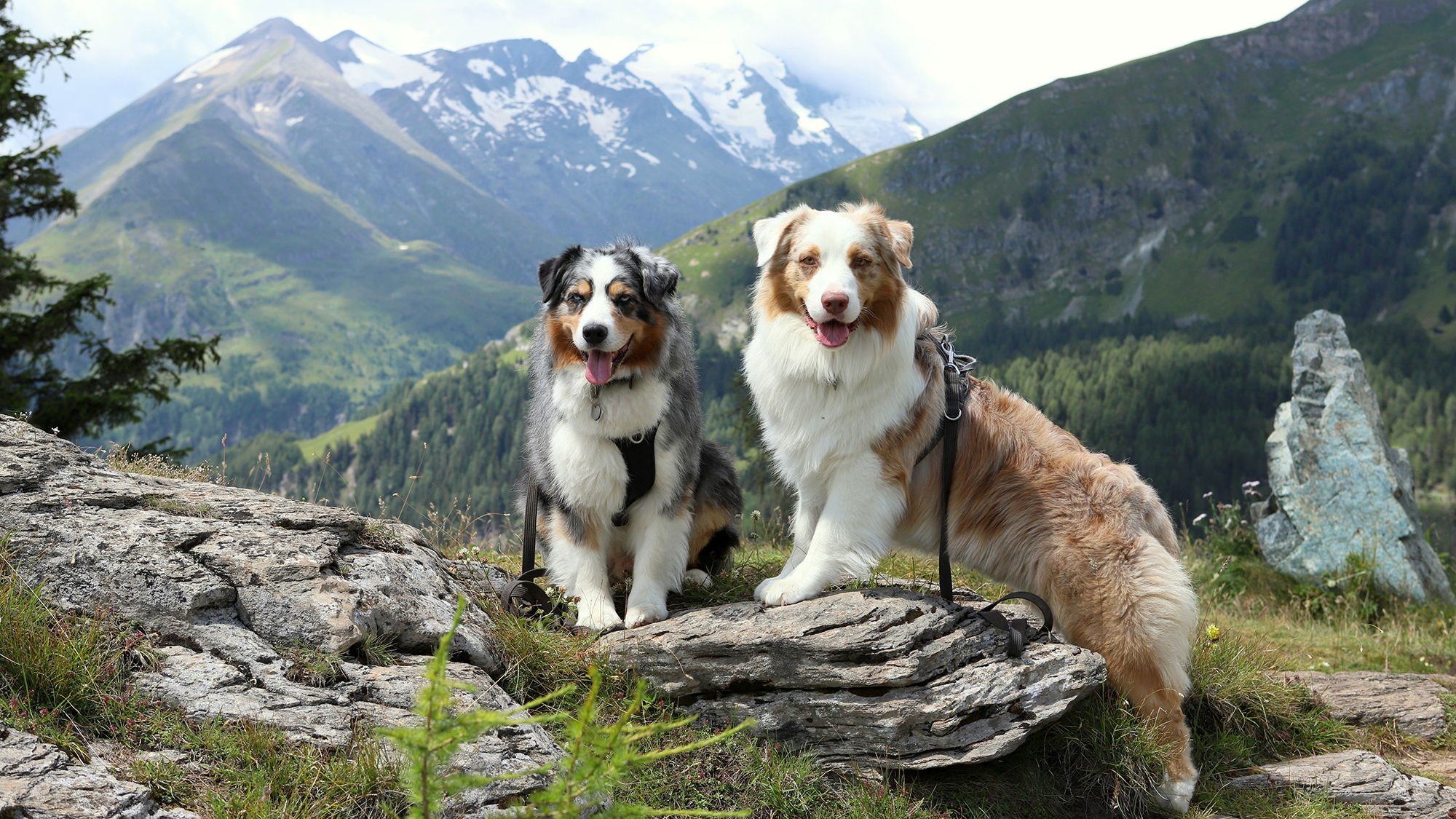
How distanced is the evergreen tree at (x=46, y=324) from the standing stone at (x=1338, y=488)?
19610mm

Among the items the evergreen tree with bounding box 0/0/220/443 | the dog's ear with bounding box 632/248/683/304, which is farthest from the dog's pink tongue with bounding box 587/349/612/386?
the evergreen tree with bounding box 0/0/220/443

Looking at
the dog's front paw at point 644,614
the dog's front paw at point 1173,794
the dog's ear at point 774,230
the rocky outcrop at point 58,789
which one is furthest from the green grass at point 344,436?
the dog's front paw at point 1173,794

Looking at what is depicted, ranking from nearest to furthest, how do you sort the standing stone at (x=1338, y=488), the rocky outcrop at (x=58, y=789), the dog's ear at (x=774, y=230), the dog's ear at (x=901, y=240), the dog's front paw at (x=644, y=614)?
1. the rocky outcrop at (x=58, y=789)
2. the dog's ear at (x=901, y=240)
3. the dog's ear at (x=774, y=230)
4. the dog's front paw at (x=644, y=614)
5. the standing stone at (x=1338, y=488)

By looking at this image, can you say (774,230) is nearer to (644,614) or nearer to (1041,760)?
(644,614)

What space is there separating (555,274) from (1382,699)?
7409mm

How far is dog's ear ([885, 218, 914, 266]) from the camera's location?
5.11m

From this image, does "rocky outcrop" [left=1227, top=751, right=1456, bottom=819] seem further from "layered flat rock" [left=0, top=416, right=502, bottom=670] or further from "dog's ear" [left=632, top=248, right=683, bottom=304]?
"layered flat rock" [left=0, top=416, right=502, bottom=670]

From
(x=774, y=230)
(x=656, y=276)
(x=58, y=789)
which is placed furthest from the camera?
(x=656, y=276)

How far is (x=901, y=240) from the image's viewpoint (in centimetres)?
520

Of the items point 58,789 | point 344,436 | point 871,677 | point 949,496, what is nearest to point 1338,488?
point 949,496

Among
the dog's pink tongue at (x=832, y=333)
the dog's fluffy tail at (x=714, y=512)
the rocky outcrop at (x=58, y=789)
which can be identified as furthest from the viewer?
the dog's fluffy tail at (x=714, y=512)

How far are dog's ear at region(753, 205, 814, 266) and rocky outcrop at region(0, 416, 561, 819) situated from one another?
302 centimetres

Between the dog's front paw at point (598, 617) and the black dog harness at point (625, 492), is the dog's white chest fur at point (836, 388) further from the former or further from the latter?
the dog's front paw at point (598, 617)

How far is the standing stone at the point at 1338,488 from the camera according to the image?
10156 millimetres
